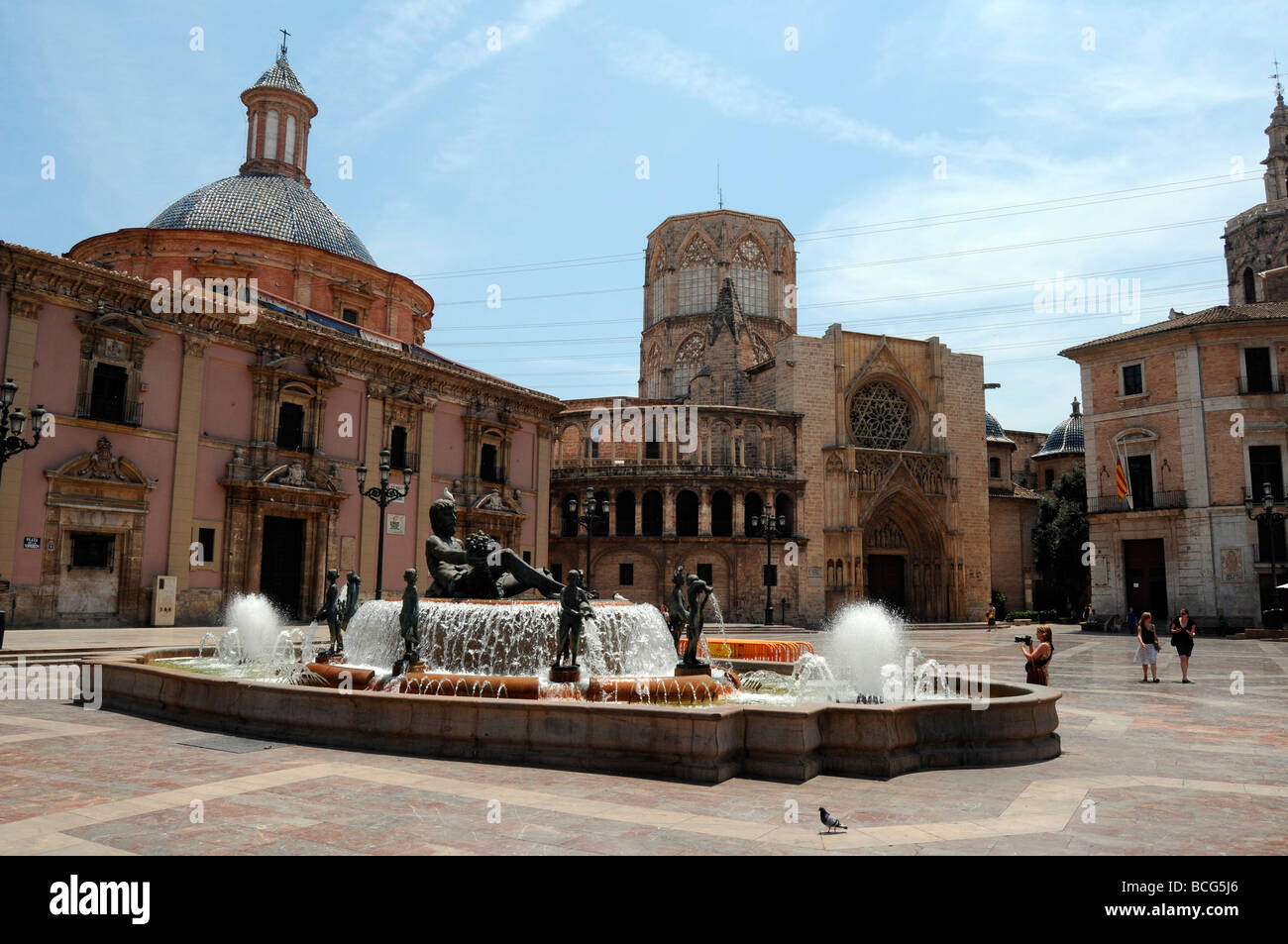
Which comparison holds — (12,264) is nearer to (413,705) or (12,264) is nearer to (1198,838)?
(413,705)

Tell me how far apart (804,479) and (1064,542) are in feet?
64.5

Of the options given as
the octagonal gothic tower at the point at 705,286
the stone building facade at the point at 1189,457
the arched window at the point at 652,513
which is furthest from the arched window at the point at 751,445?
the stone building facade at the point at 1189,457

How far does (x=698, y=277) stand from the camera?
179 feet

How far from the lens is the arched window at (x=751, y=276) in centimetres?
5428

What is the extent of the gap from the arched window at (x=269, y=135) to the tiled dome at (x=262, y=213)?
1545mm

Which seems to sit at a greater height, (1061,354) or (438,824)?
(1061,354)

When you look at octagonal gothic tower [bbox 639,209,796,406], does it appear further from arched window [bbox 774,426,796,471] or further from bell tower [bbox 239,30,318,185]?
bell tower [bbox 239,30,318,185]

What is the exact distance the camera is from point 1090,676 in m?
16.5

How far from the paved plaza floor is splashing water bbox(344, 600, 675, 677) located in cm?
221

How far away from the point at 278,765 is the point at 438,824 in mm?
2533

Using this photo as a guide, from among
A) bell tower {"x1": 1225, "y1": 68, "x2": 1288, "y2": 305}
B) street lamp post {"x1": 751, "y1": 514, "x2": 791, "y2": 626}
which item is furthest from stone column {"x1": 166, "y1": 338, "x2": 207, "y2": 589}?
bell tower {"x1": 1225, "y1": 68, "x2": 1288, "y2": 305}

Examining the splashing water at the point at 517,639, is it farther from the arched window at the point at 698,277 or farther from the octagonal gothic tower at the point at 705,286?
the arched window at the point at 698,277
